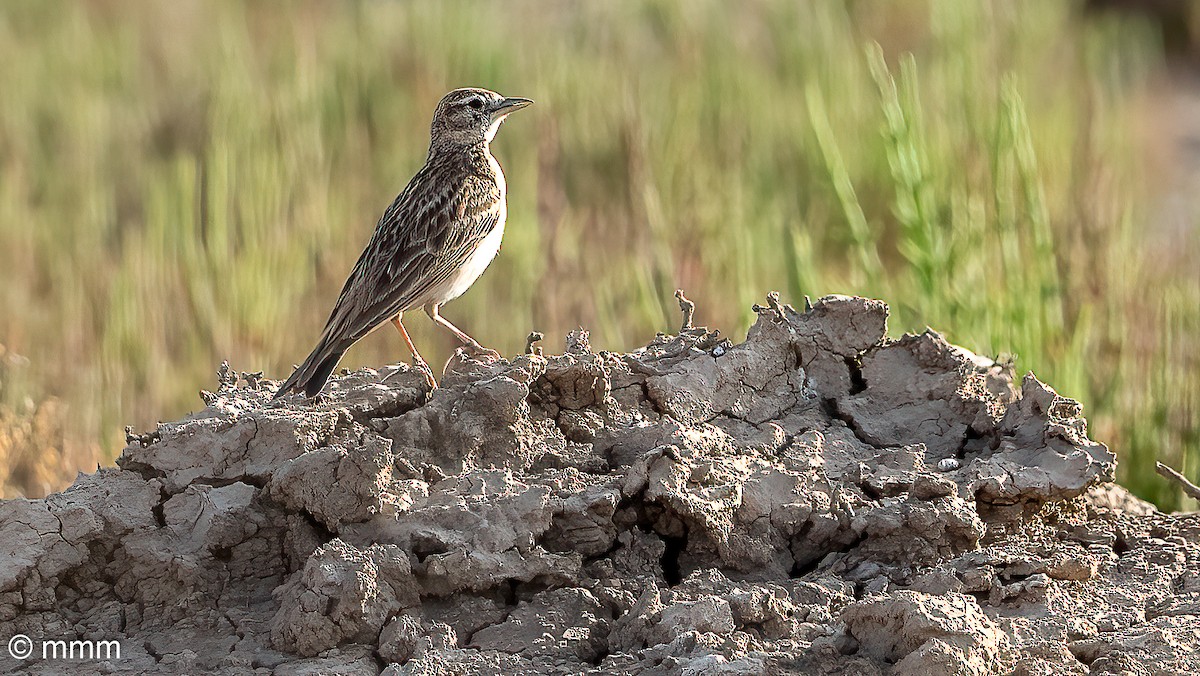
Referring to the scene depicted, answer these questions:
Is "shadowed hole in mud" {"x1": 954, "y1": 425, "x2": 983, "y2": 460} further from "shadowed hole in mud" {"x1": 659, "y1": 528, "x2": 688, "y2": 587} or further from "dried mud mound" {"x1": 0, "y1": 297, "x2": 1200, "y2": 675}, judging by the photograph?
"shadowed hole in mud" {"x1": 659, "y1": 528, "x2": 688, "y2": 587}

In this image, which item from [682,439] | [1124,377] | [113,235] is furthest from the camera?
[113,235]

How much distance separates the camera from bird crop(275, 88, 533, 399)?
4715 mm

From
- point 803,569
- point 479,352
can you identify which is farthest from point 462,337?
point 803,569

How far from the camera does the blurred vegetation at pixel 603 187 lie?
5.61 m

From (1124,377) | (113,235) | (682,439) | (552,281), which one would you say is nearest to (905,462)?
(682,439)

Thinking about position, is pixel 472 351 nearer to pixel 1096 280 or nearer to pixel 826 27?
pixel 1096 280

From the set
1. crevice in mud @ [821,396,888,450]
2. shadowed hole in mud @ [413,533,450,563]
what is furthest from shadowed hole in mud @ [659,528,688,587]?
crevice in mud @ [821,396,888,450]

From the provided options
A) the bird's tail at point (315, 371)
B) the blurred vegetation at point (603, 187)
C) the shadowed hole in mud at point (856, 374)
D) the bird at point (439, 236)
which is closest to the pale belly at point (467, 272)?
the bird at point (439, 236)

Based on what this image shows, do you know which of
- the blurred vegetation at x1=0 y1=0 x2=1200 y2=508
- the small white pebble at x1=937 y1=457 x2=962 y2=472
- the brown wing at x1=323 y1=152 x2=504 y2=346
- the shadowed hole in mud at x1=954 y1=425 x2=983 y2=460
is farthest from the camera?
the blurred vegetation at x1=0 y1=0 x2=1200 y2=508

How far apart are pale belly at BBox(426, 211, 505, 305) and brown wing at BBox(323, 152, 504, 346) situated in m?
0.03

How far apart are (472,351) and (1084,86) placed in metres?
8.00

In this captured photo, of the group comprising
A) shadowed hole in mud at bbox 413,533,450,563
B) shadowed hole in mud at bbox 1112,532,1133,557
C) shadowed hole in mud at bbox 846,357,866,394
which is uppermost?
shadowed hole in mud at bbox 846,357,866,394

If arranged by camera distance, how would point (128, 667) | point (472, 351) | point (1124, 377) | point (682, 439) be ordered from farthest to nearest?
point (1124, 377), point (472, 351), point (682, 439), point (128, 667)

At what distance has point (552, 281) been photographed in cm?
758
